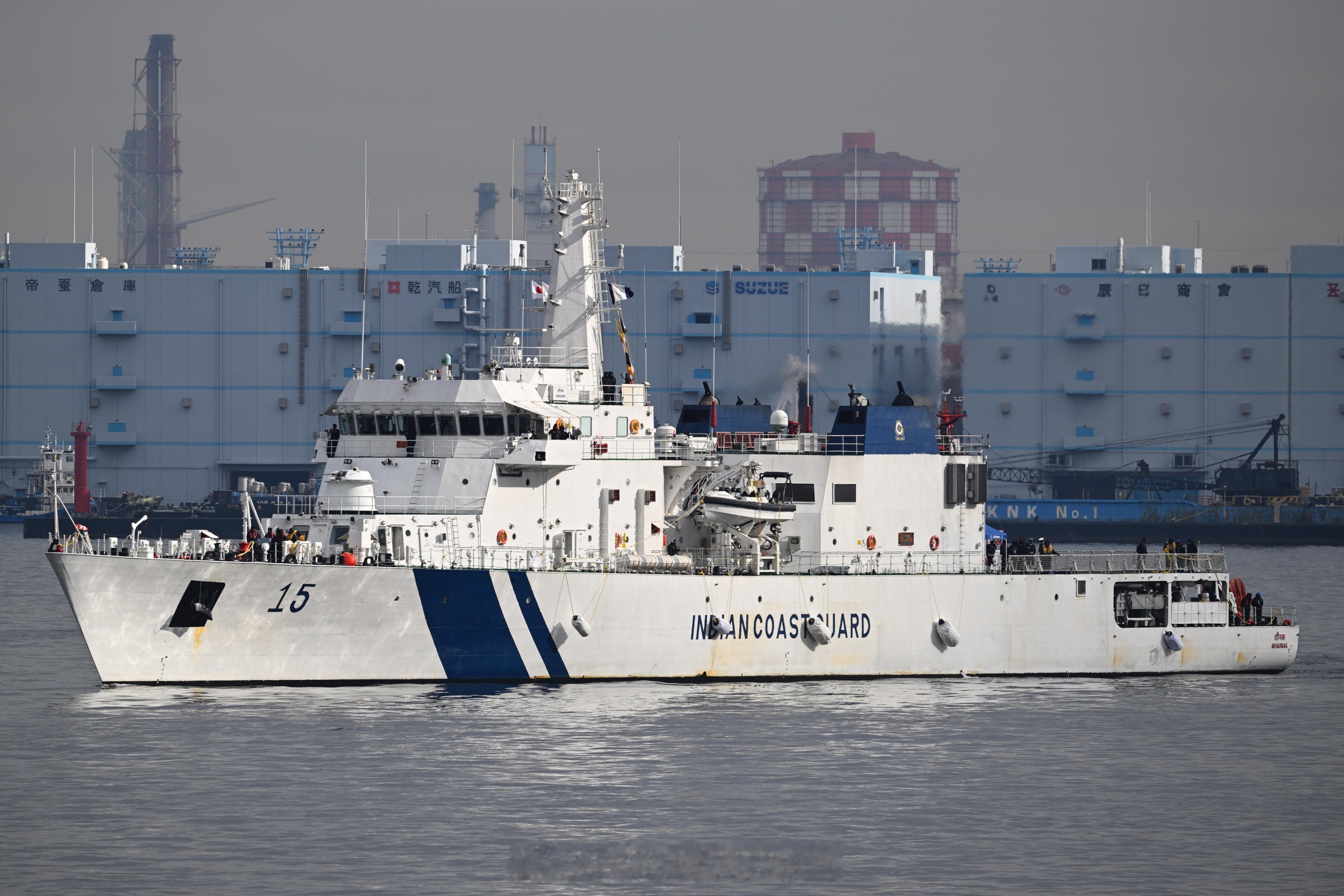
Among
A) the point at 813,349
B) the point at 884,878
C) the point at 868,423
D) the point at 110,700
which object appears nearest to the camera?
the point at 884,878

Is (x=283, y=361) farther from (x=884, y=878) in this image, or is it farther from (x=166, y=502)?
(x=884, y=878)

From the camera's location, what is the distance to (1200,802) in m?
29.3

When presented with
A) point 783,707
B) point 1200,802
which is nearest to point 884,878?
point 1200,802

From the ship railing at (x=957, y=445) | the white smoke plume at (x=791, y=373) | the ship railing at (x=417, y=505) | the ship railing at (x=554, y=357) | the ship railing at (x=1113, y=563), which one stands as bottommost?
the ship railing at (x=1113, y=563)

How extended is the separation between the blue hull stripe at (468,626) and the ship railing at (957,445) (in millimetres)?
12525

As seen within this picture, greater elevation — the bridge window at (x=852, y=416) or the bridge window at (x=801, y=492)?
the bridge window at (x=852, y=416)

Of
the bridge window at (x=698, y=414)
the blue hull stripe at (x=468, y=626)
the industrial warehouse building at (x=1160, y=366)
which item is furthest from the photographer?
the industrial warehouse building at (x=1160, y=366)

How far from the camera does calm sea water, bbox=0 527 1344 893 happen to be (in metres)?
24.8

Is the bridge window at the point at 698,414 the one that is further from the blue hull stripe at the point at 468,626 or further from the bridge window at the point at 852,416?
the blue hull stripe at the point at 468,626

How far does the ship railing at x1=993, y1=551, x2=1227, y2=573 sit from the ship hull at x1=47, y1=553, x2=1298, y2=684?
15.7 inches

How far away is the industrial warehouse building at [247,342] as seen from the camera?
107312 mm

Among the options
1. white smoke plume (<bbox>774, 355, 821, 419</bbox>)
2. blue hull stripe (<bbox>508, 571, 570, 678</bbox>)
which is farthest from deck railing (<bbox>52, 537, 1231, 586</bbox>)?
white smoke plume (<bbox>774, 355, 821, 419</bbox>)

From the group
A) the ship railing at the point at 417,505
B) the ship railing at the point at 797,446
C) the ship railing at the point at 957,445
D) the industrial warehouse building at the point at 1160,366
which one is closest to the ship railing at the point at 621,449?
the ship railing at the point at 797,446

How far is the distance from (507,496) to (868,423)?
9.03 metres
